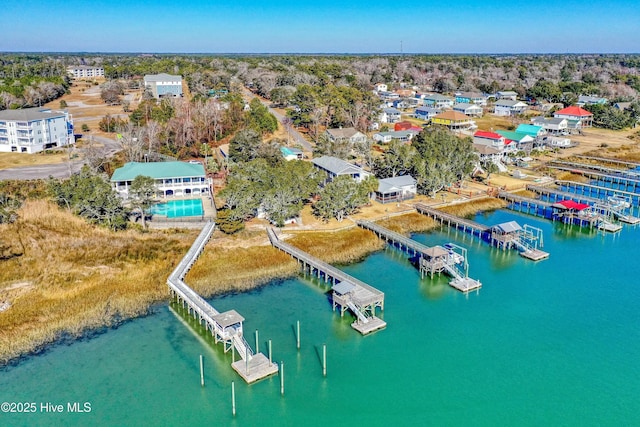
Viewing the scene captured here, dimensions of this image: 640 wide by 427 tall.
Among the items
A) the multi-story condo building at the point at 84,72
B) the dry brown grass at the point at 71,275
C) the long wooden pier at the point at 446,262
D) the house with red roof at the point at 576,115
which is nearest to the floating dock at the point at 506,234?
the long wooden pier at the point at 446,262

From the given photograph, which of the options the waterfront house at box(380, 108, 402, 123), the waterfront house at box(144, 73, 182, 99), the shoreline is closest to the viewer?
the shoreline

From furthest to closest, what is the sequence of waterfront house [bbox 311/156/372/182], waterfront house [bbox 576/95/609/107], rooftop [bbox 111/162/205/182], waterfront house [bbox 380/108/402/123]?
waterfront house [bbox 576/95/609/107] → waterfront house [bbox 380/108/402/123] → waterfront house [bbox 311/156/372/182] → rooftop [bbox 111/162/205/182]

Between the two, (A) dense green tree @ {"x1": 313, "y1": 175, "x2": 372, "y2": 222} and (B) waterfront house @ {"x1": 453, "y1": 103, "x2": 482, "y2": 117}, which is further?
(B) waterfront house @ {"x1": 453, "y1": 103, "x2": 482, "y2": 117}

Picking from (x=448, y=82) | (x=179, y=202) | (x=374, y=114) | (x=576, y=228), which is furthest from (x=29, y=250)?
(x=448, y=82)

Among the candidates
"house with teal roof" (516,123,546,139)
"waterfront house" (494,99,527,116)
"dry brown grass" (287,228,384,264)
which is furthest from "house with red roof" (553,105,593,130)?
"dry brown grass" (287,228,384,264)

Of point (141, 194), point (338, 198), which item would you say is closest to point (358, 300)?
point (338, 198)

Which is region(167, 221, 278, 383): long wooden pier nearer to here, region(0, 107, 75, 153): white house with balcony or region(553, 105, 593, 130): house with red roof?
region(0, 107, 75, 153): white house with balcony

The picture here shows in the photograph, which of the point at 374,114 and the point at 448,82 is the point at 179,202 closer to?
the point at 374,114
